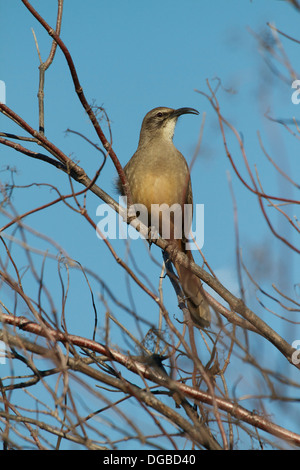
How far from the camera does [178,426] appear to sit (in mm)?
2477

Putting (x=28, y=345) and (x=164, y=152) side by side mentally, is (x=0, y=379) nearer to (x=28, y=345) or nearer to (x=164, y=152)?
(x=28, y=345)

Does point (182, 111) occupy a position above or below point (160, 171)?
above

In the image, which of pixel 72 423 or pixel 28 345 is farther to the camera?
pixel 28 345

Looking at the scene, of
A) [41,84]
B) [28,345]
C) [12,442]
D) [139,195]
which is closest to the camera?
[12,442]

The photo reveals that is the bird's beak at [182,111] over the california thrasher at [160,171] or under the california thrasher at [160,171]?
over

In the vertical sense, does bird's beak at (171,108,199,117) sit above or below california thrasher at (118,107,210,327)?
above

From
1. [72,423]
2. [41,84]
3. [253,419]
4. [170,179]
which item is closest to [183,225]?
[170,179]
